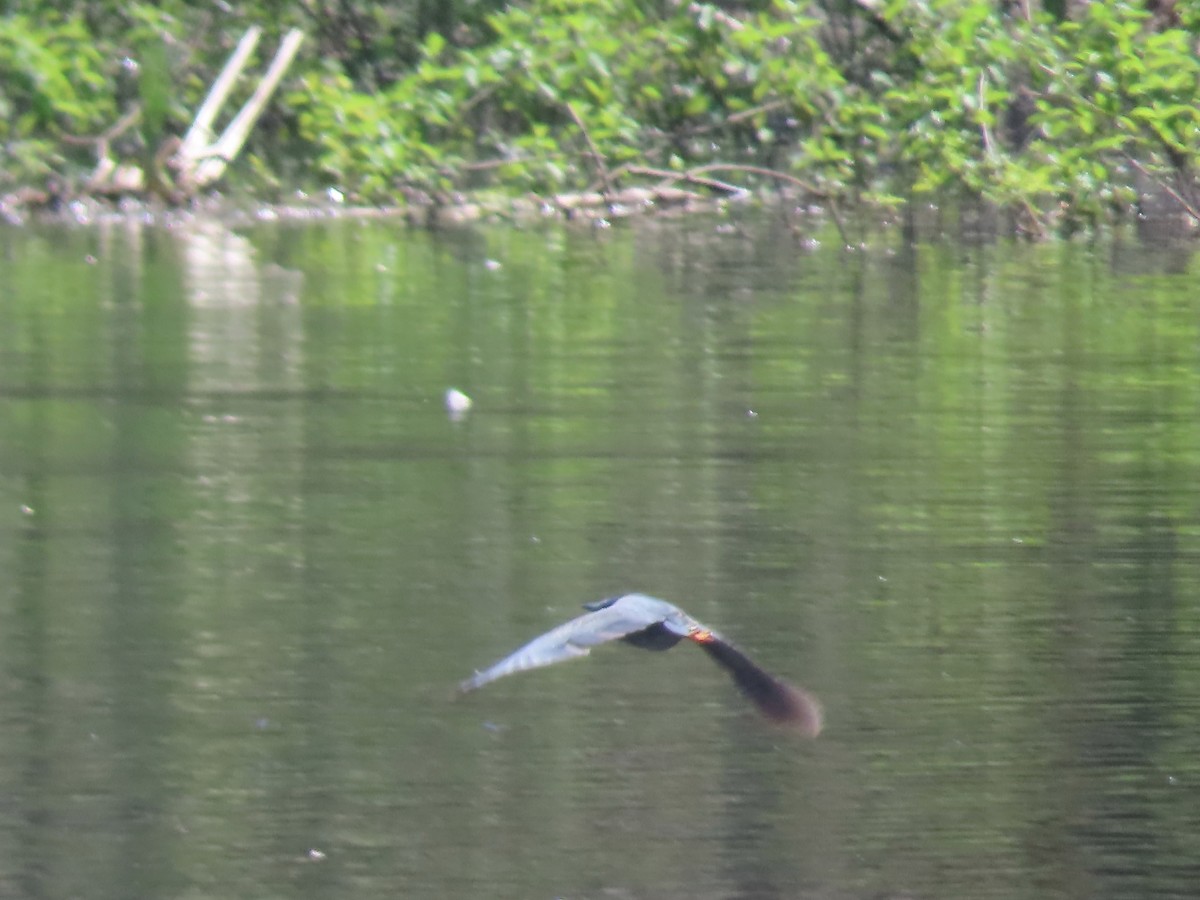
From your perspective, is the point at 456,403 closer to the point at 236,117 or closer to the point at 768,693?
the point at 768,693

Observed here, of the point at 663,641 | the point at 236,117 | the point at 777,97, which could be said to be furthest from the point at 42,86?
the point at 663,641

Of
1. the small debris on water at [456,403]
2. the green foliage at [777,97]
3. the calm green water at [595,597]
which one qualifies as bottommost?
the calm green water at [595,597]

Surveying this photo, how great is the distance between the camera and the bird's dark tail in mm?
4684

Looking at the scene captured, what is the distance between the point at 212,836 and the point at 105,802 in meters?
0.29

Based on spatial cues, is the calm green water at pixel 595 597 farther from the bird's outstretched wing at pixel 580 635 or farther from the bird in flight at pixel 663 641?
the bird's outstretched wing at pixel 580 635

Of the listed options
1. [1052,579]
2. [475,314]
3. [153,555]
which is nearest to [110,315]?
[475,314]

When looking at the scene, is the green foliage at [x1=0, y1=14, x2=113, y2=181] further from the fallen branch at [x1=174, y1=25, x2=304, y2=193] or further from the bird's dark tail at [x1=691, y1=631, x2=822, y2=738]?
the bird's dark tail at [x1=691, y1=631, x2=822, y2=738]

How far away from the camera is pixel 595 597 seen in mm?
6398

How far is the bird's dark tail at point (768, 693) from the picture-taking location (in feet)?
15.4

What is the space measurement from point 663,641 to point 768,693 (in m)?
0.22

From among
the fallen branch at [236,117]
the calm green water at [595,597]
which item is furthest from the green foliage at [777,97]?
the calm green water at [595,597]

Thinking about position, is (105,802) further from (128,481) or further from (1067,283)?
(1067,283)

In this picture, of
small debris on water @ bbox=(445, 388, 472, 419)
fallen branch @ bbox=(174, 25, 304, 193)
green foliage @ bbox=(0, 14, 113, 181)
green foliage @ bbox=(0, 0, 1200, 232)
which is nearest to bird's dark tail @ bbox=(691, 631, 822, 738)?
small debris on water @ bbox=(445, 388, 472, 419)

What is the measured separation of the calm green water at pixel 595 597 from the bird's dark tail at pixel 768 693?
0.49 feet
